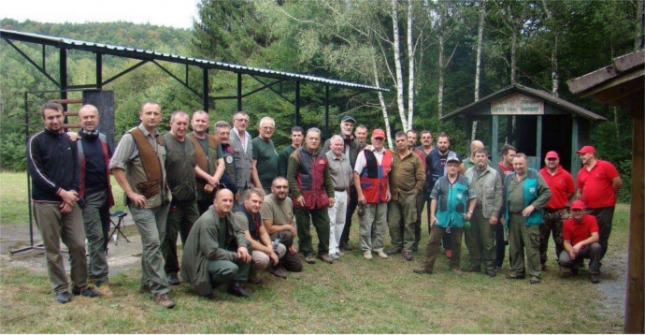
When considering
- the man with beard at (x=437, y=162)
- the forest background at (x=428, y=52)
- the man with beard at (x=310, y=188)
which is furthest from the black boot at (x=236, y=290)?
the forest background at (x=428, y=52)

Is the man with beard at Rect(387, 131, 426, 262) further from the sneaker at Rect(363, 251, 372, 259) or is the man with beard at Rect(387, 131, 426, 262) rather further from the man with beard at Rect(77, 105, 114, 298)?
the man with beard at Rect(77, 105, 114, 298)

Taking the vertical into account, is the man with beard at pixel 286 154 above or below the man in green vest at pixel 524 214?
above

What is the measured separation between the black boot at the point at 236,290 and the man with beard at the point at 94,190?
3.58ft

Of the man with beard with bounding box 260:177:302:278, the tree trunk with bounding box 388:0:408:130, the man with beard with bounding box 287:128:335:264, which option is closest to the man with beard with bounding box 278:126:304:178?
the man with beard with bounding box 287:128:335:264

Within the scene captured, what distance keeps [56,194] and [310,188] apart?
3.08 meters

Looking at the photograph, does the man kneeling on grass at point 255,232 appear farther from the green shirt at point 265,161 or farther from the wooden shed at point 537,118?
the wooden shed at point 537,118

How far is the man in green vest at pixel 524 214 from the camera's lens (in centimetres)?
649

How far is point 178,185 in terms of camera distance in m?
5.20

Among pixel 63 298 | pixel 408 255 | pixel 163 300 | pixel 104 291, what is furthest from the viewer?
pixel 408 255

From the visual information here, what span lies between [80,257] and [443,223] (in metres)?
4.18

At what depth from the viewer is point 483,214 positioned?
682 centimetres

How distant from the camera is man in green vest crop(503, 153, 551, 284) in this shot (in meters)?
6.49

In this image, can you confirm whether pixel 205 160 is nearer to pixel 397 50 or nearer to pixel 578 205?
pixel 578 205

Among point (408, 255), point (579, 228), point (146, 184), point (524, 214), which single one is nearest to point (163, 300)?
point (146, 184)
